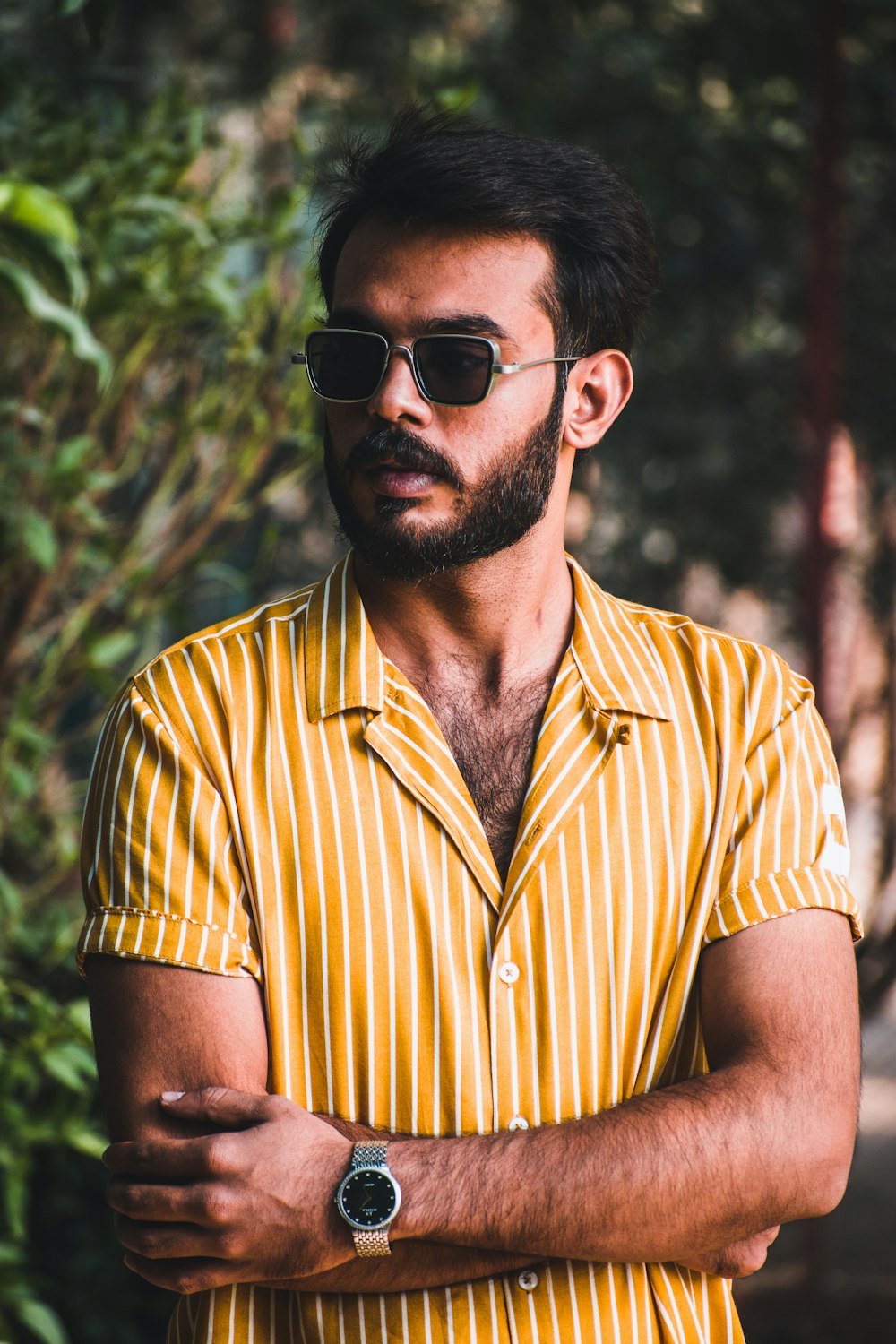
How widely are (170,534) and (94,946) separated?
64.0 inches

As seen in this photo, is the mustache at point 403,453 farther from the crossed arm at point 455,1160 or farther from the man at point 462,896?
the crossed arm at point 455,1160

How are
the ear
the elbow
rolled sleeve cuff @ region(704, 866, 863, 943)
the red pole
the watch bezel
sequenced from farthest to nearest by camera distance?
1. the red pole
2. the ear
3. rolled sleeve cuff @ region(704, 866, 863, 943)
4. the elbow
5. the watch bezel

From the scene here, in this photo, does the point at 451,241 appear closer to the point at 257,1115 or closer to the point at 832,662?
the point at 257,1115

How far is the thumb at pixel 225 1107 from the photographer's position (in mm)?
1372

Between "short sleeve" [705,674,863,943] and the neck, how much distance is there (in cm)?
33

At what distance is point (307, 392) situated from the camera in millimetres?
2762

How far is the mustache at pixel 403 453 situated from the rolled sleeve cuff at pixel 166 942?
0.60m

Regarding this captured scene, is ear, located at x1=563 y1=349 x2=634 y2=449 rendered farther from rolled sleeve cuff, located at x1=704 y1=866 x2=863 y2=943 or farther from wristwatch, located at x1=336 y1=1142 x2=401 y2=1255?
wristwatch, located at x1=336 y1=1142 x2=401 y2=1255

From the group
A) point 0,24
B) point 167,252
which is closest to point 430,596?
point 167,252

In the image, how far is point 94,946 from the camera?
1464 millimetres

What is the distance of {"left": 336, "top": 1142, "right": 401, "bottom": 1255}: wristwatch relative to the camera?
133cm

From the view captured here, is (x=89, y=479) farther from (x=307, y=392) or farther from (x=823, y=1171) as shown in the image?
(x=823, y=1171)

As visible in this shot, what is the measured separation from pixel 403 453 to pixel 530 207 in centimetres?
38

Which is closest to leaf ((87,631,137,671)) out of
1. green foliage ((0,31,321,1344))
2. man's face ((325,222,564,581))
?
green foliage ((0,31,321,1344))
